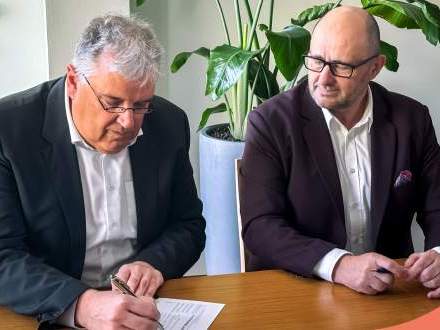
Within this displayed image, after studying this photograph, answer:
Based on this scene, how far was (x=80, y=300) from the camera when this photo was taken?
3.98ft

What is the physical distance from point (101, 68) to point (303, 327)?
685mm

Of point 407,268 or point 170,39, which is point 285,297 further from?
point 170,39

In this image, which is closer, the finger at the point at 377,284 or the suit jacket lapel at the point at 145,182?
the finger at the point at 377,284

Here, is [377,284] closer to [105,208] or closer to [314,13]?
[105,208]

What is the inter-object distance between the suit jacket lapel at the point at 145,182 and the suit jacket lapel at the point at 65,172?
0.51ft

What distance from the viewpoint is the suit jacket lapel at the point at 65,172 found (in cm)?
140

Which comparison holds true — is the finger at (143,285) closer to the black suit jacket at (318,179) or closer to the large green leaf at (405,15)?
the black suit jacket at (318,179)

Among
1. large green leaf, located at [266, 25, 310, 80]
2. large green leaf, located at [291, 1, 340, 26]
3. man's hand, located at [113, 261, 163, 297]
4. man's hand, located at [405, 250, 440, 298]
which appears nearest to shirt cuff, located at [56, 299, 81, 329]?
man's hand, located at [113, 261, 163, 297]

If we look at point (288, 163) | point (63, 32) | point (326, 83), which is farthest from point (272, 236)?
point (63, 32)

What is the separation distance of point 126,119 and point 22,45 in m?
1.52

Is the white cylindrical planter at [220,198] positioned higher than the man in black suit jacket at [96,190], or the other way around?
the man in black suit jacket at [96,190]

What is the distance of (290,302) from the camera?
1.32m

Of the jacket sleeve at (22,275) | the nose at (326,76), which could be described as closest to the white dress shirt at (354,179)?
the nose at (326,76)

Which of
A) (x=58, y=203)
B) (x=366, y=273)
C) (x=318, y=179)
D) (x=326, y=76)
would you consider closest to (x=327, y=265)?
(x=366, y=273)
